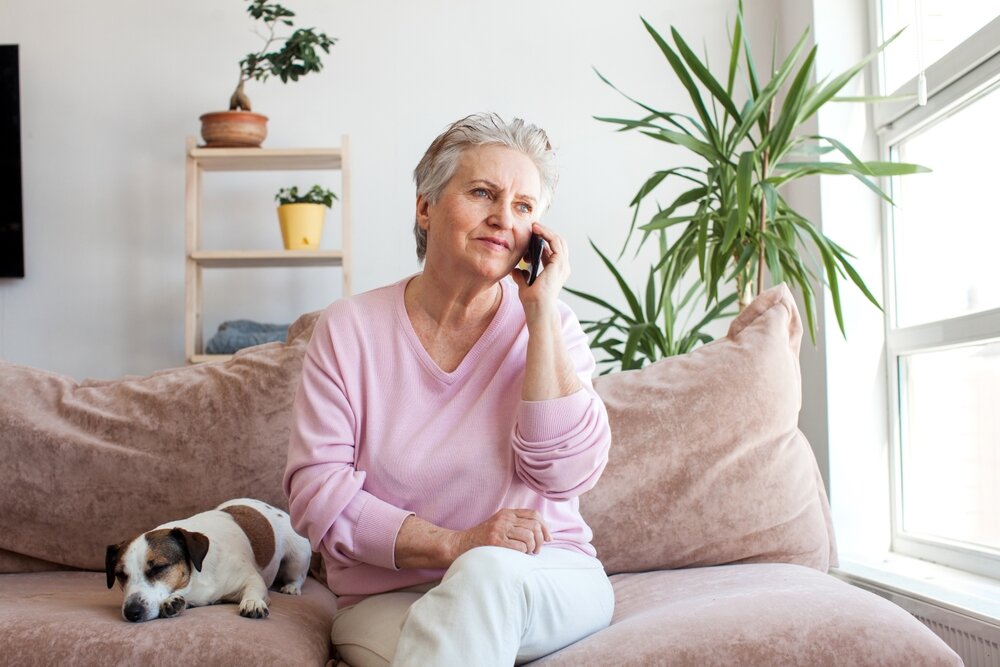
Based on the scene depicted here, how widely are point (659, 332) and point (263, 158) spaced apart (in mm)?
1441

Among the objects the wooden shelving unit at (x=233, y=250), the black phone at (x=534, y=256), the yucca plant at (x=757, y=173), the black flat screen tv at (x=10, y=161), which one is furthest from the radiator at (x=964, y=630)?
the black flat screen tv at (x=10, y=161)

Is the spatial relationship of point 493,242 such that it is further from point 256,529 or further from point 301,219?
point 301,219

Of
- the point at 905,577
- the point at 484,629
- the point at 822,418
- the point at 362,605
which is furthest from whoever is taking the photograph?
the point at 822,418

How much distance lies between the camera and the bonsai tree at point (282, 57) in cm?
318

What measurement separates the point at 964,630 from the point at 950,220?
1.21 m

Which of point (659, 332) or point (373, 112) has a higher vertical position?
point (373, 112)

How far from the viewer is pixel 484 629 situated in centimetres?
123

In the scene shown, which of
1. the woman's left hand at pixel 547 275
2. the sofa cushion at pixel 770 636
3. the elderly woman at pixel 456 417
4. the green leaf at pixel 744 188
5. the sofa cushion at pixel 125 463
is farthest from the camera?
the green leaf at pixel 744 188

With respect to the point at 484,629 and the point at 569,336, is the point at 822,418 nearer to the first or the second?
the point at 569,336

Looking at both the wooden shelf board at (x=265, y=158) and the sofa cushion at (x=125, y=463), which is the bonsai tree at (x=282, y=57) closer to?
the wooden shelf board at (x=265, y=158)

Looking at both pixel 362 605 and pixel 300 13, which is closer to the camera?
pixel 362 605

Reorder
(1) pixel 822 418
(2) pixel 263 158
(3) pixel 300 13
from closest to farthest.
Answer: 1. (1) pixel 822 418
2. (2) pixel 263 158
3. (3) pixel 300 13

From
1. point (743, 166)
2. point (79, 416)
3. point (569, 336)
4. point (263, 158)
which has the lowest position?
point (79, 416)

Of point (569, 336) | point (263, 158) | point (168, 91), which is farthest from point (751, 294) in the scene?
point (168, 91)
